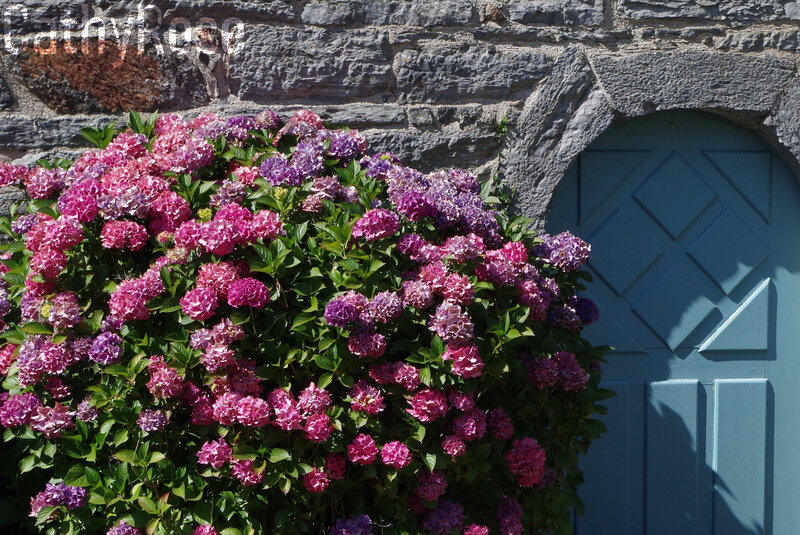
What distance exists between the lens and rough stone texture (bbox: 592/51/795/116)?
10.6 ft

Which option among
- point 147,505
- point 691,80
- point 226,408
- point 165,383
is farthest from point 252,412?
point 691,80

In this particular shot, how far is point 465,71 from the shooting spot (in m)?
3.21

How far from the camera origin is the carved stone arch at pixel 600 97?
321 centimetres

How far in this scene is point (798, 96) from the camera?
133 inches

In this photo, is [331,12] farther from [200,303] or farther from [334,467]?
[334,467]

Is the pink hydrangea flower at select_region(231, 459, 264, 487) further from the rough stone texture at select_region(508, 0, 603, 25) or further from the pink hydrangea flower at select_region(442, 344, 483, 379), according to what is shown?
the rough stone texture at select_region(508, 0, 603, 25)

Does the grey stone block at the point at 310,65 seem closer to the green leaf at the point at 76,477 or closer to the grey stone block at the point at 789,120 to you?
the green leaf at the point at 76,477

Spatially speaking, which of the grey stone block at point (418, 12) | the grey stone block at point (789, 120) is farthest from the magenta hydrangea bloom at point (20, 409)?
the grey stone block at point (789, 120)

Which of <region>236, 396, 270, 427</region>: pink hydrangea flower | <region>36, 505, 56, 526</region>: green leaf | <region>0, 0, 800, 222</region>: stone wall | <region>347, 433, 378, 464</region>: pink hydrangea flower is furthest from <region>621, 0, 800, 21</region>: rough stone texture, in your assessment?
<region>36, 505, 56, 526</region>: green leaf

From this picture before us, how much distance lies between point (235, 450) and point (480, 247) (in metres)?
0.88

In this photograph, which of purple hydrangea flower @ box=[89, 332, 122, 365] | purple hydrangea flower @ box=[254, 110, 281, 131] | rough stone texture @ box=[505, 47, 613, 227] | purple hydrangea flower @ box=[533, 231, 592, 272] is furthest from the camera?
rough stone texture @ box=[505, 47, 613, 227]

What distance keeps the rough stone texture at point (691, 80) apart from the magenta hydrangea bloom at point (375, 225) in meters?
1.44

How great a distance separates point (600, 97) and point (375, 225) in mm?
1456

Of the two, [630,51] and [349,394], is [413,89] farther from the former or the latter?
[349,394]
